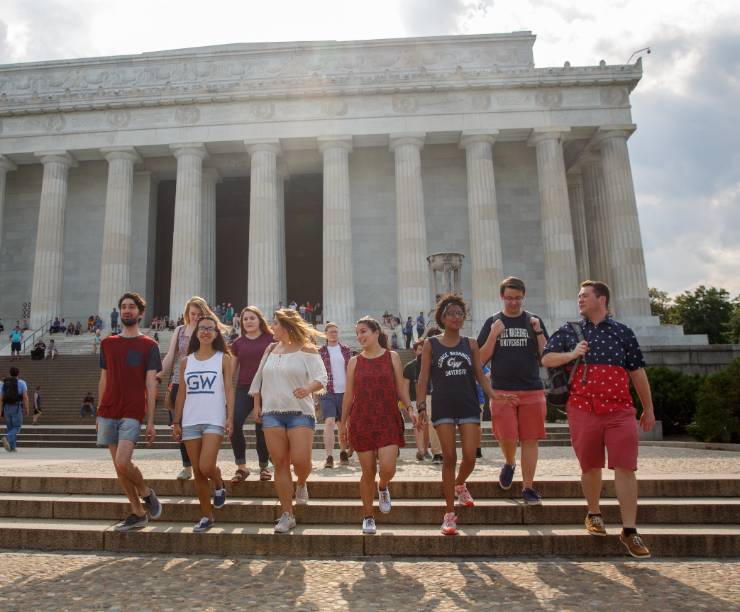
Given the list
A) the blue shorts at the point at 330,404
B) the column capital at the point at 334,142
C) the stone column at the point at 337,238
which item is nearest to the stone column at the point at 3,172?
the column capital at the point at 334,142

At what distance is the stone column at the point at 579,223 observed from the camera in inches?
1464

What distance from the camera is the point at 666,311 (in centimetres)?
7212

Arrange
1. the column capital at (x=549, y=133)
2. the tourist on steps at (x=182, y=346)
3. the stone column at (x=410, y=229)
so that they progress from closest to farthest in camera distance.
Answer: the tourist on steps at (x=182, y=346) → the stone column at (x=410, y=229) → the column capital at (x=549, y=133)

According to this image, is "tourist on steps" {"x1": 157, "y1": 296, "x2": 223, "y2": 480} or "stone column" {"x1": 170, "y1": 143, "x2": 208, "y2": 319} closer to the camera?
"tourist on steps" {"x1": 157, "y1": 296, "x2": 223, "y2": 480}

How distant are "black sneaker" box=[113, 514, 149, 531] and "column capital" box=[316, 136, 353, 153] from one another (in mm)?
29156

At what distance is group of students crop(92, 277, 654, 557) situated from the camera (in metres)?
5.81

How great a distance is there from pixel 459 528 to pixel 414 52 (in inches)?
1374

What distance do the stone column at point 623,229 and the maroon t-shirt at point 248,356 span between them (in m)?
27.8

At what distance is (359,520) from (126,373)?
302cm

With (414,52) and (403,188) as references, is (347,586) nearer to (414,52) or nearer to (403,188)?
(403,188)

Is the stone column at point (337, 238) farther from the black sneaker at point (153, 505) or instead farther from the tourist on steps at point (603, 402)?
the tourist on steps at point (603, 402)

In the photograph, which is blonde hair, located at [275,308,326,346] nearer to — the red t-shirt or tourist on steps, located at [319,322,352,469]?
the red t-shirt

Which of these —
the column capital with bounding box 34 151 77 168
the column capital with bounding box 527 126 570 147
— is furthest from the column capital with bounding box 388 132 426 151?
the column capital with bounding box 34 151 77 168

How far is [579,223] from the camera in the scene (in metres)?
38.0
